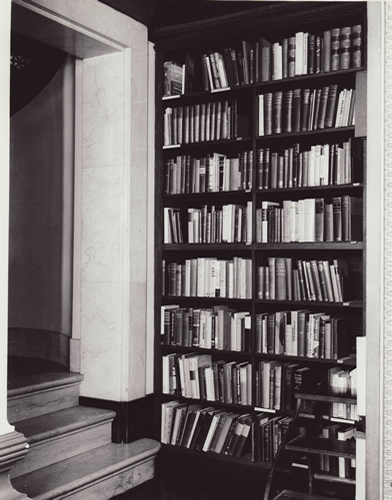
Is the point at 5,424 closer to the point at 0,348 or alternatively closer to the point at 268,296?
the point at 0,348

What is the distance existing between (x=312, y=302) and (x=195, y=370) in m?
1.00

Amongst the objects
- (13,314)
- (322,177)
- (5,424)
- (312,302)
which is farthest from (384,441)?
(13,314)

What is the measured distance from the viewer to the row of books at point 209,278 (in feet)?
13.4

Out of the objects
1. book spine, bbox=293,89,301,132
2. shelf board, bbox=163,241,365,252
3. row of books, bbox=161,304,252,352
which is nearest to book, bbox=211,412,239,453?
row of books, bbox=161,304,252,352

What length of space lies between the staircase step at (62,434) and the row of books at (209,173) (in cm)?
168

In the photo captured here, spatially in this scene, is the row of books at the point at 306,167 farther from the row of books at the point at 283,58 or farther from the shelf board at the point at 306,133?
the row of books at the point at 283,58

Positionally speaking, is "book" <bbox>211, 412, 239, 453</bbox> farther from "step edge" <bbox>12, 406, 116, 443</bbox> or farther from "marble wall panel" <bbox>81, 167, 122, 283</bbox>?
"marble wall panel" <bbox>81, 167, 122, 283</bbox>

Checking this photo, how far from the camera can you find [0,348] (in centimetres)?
247

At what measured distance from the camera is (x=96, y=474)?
3566 millimetres

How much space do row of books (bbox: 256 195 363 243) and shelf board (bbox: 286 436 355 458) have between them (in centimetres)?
121

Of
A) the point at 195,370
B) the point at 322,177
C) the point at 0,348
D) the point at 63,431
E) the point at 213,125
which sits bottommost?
the point at 63,431

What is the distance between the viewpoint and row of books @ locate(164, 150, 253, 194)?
13.5 feet

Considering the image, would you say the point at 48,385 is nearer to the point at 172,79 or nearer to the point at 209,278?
the point at 209,278

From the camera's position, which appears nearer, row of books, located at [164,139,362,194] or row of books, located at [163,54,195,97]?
row of books, located at [164,139,362,194]
